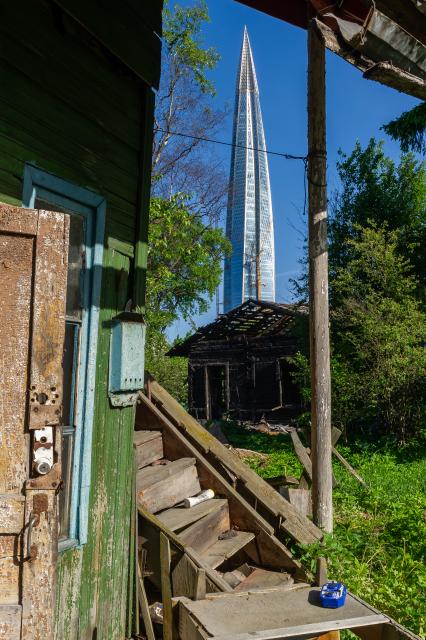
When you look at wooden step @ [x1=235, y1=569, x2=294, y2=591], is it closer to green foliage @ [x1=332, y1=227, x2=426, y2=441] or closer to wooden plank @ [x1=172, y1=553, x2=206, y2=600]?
wooden plank @ [x1=172, y1=553, x2=206, y2=600]

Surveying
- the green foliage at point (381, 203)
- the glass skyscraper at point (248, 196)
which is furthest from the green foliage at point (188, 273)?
the glass skyscraper at point (248, 196)

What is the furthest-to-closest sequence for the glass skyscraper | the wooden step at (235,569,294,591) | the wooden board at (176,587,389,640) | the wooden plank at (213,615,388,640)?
1. the glass skyscraper
2. the wooden step at (235,569,294,591)
3. the wooden board at (176,587,389,640)
4. the wooden plank at (213,615,388,640)

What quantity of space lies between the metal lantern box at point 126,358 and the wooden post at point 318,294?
221 centimetres

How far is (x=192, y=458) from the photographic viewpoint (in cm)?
527

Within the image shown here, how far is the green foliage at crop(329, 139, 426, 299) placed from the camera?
17875 millimetres

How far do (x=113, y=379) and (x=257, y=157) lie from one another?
13802cm

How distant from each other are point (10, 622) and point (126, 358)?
197 centimetres

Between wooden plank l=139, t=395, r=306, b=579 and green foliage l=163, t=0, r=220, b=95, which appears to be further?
green foliage l=163, t=0, r=220, b=95

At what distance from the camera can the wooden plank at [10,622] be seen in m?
2.25

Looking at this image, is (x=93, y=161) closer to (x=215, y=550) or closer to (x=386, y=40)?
(x=386, y=40)

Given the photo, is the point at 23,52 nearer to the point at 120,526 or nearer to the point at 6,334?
the point at 6,334

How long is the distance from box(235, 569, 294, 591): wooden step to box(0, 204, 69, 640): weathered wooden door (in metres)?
2.39

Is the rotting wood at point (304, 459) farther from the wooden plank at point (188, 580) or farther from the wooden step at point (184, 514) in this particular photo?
the wooden plank at point (188, 580)

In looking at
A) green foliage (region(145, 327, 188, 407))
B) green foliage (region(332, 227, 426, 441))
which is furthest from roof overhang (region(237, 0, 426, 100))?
green foliage (region(145, 327, 188, 407))
